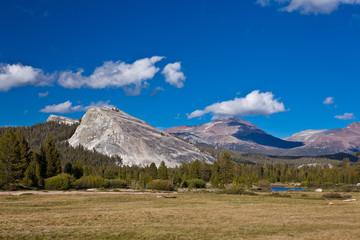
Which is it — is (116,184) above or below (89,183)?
below

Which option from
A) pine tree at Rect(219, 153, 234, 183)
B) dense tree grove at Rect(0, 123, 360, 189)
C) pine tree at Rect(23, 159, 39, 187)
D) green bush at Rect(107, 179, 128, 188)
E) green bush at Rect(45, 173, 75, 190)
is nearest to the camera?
dense tree grove at Rect(0, 123, 360, 189)

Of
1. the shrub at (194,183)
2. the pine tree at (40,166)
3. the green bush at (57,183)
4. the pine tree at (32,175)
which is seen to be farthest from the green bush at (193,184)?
the pine tree at (32,175)

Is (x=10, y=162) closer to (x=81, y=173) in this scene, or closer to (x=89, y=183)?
(x=89, y=183)

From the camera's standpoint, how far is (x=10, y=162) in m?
70.3

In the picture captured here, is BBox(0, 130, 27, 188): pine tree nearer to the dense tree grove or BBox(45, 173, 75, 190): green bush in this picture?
the dense tree grove

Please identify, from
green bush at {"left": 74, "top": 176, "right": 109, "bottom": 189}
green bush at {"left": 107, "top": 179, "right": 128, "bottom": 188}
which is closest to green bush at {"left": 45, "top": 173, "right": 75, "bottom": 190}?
green bush at {"left": 74, "top": 176, "right": 109, "bottom": 189}

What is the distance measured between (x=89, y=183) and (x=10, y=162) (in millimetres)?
22294

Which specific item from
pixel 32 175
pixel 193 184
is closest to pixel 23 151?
pixel 32 175

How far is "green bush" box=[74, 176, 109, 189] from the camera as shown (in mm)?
83731

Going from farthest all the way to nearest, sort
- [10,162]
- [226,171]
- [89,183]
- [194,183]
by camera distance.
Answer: [226,171] < [194,183] < [89,183] < [10,162]

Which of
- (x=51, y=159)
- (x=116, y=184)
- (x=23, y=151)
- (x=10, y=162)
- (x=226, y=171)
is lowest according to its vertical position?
(x=116, y=184)

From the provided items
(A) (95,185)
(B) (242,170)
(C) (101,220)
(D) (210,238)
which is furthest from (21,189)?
(B) (242,170)

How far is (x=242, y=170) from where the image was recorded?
519ft

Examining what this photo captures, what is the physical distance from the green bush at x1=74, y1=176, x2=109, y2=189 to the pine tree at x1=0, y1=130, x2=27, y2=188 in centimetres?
1505
